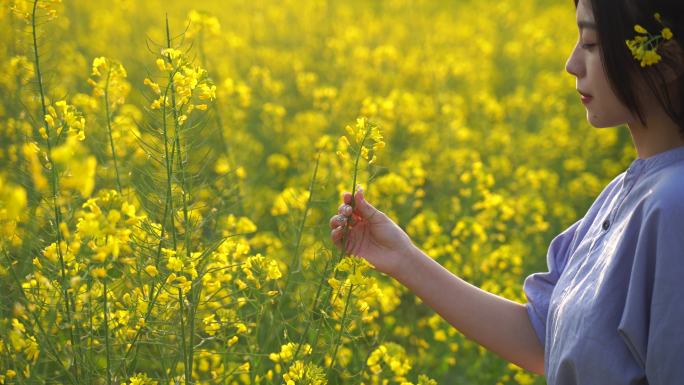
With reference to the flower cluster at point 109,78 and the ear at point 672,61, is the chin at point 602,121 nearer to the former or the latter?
the ear at point 672,61

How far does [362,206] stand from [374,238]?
0.33ft

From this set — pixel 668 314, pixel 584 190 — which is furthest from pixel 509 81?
pixel 668 314

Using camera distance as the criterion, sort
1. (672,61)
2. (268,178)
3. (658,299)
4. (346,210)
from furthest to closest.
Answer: (268,178)
(346,210)
(672,61)
(658,299)

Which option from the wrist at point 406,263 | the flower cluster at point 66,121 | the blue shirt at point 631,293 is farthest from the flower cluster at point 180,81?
the blue shirt at point 631,293

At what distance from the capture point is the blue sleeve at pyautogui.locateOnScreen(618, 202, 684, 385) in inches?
52.7

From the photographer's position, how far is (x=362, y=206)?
1.76 m

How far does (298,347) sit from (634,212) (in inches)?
30.7

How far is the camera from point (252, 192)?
13.9 ft

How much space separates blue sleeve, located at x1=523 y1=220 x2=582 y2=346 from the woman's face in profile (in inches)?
13.3

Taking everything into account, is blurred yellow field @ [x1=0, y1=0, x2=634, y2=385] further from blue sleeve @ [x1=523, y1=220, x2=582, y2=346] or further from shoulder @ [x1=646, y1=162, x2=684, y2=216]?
shoulder @ [x1=646, y1=162, x2=684, y2=216]

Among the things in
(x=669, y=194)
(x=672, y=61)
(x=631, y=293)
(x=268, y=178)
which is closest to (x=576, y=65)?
(x=672, y=61)

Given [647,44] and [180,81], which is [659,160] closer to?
[647,44]

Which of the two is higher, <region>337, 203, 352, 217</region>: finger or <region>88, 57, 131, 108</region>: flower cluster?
<region>88, 57, 131, 108</region>: flower cluster

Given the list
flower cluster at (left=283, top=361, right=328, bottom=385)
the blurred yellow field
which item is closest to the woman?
flower cluster at (left=283, top=361, right=328, bottom=385)
